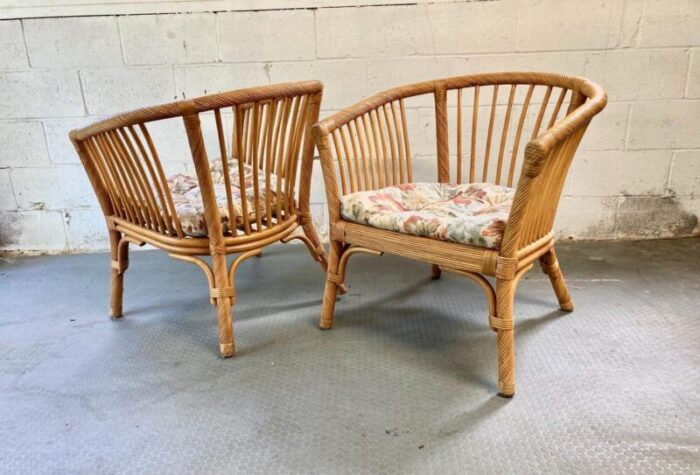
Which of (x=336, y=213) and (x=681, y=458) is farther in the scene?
(x=336, y=213)

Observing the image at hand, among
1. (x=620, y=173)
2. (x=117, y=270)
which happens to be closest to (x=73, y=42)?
(x=117, y=270)

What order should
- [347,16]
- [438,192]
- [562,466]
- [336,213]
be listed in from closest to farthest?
[562,466] < [336,213] < [438,192] < [347,16]

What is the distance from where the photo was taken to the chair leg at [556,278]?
1556 millimetres

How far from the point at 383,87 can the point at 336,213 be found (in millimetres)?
868

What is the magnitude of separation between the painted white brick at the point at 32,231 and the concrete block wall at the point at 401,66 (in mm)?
149

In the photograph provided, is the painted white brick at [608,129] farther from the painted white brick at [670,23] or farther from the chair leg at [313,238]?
the chair leg at [313,238]

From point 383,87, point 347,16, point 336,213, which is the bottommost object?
point 336,213

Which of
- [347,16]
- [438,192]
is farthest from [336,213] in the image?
[347,16]

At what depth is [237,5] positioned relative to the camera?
2.05 metres

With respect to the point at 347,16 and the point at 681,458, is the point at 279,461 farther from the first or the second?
the point at 347,16

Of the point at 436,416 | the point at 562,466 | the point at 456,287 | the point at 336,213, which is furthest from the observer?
the point at 456,287

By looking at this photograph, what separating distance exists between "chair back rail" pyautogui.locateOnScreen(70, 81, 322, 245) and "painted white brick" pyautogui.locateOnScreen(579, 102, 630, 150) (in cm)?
126

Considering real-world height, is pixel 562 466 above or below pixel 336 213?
below

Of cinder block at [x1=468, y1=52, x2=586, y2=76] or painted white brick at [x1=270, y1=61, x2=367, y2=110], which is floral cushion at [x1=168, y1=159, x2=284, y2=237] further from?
cinder block at [x1=468, y1=52, x2=586, y2=76]
